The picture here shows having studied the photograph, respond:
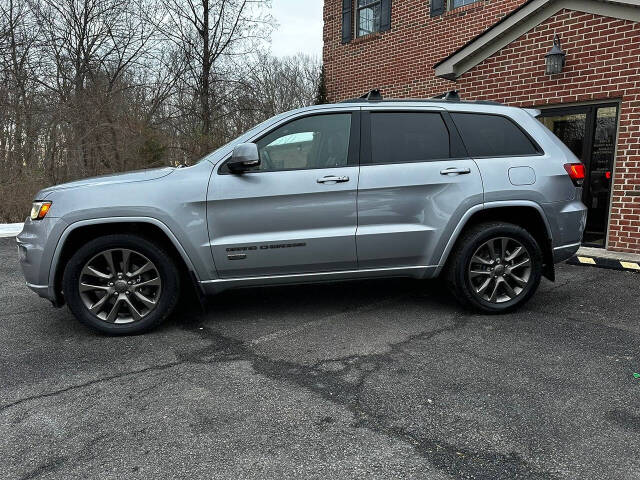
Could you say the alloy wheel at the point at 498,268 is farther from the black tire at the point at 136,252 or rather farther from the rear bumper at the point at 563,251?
the black tire at the point at 136,252

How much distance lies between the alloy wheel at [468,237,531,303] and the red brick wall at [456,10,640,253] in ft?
11.4

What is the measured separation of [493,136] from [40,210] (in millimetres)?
3916

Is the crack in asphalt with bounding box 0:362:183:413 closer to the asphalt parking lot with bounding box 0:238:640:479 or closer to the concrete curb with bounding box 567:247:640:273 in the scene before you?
the asphalt parking lot with bounding box 0:238:640:479

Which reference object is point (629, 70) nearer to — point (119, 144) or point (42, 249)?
point (42, 249)

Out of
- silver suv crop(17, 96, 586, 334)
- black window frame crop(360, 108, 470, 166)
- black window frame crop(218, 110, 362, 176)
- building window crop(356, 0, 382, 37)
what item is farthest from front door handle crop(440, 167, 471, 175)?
building window crop(356, 0, 382, 37)

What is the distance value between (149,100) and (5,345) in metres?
15.9

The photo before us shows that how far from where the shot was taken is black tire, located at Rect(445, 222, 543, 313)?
4234mm

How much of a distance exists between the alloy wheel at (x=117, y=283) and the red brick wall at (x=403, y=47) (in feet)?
24.6

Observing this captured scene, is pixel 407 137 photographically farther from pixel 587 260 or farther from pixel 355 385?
pixel 587 260

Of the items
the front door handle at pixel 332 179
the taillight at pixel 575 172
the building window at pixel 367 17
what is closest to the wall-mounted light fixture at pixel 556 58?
the taillight at pixel 575 172

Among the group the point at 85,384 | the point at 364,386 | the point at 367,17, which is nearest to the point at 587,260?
the point at 364,386

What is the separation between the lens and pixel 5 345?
151 inches

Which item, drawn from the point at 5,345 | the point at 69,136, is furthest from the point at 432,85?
the point at 69,136

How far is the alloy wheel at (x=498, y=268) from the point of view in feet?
14.1
